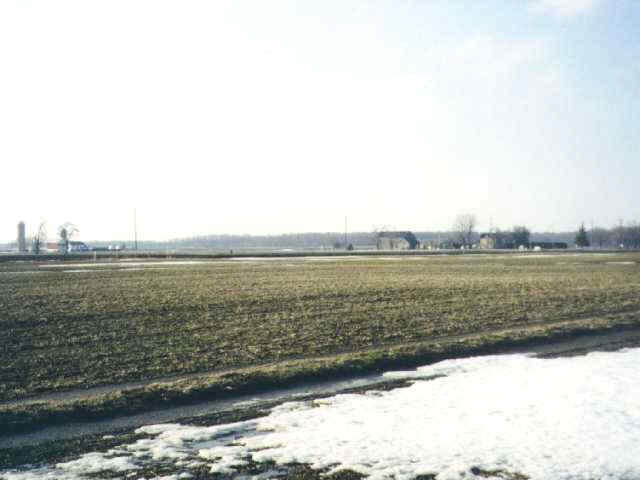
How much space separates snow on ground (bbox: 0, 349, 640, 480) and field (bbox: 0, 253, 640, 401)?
374 centimetres

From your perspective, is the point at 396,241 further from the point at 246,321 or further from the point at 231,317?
the point at 246,321

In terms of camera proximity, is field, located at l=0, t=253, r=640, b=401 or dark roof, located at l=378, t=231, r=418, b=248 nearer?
field, located at l=0, t=253, r=640, b=401

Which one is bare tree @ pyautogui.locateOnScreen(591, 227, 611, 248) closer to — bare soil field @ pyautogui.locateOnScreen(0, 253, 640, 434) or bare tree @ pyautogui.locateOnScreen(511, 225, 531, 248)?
bare tree @ pyautogui.locateOnScreen(511, 225, 531, 248)

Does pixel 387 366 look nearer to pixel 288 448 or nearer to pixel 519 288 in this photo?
pixel 288 448

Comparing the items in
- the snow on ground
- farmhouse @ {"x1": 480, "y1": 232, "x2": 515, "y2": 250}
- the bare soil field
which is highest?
farmhouse @ {"x1": 480, "y1": 232, "x2": 515, "y2": 250}

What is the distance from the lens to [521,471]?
20.8ft

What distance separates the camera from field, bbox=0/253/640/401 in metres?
12.3

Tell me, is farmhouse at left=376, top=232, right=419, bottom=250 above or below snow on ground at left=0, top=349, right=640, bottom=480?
above

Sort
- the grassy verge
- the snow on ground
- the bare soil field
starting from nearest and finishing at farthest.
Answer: the snow on ground, the grassy verge, the bare soil field

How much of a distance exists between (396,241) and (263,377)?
5811 inches

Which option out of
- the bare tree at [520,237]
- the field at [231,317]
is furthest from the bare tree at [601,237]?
the field at [231,317]

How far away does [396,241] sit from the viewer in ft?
515

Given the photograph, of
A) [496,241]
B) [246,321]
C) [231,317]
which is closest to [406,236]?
[496,241]

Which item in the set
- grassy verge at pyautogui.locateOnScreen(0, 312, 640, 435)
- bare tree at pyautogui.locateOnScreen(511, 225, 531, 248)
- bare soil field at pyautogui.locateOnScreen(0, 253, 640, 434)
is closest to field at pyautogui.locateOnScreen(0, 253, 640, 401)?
bare soil field at pyautogui.locateOnScreen(0, 253, 640, 434)
